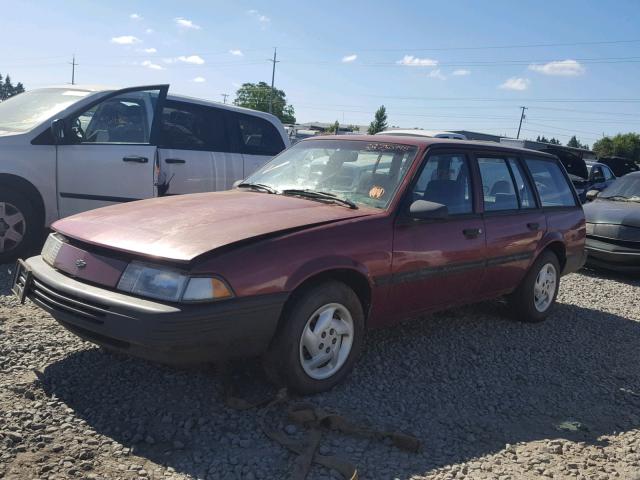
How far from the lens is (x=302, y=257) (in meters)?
3.35

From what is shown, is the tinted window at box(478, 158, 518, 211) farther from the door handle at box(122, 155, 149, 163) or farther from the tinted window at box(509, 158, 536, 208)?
the door handle at box(122, 155, 149, 163)

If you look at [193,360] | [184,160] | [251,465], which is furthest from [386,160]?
[184,160]

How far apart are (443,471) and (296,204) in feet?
6.24

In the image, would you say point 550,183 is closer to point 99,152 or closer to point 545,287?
point 545,287

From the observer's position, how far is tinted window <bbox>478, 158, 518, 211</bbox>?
16.1 feet

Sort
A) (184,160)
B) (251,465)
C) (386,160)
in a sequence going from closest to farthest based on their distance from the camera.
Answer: (251,465), (386,160), (184,160)

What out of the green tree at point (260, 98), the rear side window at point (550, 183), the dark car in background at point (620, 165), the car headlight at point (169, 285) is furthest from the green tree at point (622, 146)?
the car headlight at point (169, 285)

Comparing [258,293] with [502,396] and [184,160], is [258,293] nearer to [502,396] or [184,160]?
[502,396]

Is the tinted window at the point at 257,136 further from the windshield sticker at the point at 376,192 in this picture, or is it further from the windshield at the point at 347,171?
the windshield sticker at the point at 376,192

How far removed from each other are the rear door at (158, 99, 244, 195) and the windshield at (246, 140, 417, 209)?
222cm

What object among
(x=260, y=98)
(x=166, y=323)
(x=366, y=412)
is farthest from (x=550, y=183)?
(x=260, y=98)

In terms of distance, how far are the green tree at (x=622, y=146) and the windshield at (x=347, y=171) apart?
7790 centimetres

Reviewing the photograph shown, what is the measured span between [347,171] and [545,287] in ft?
8.32

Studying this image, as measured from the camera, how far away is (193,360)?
120 inches
